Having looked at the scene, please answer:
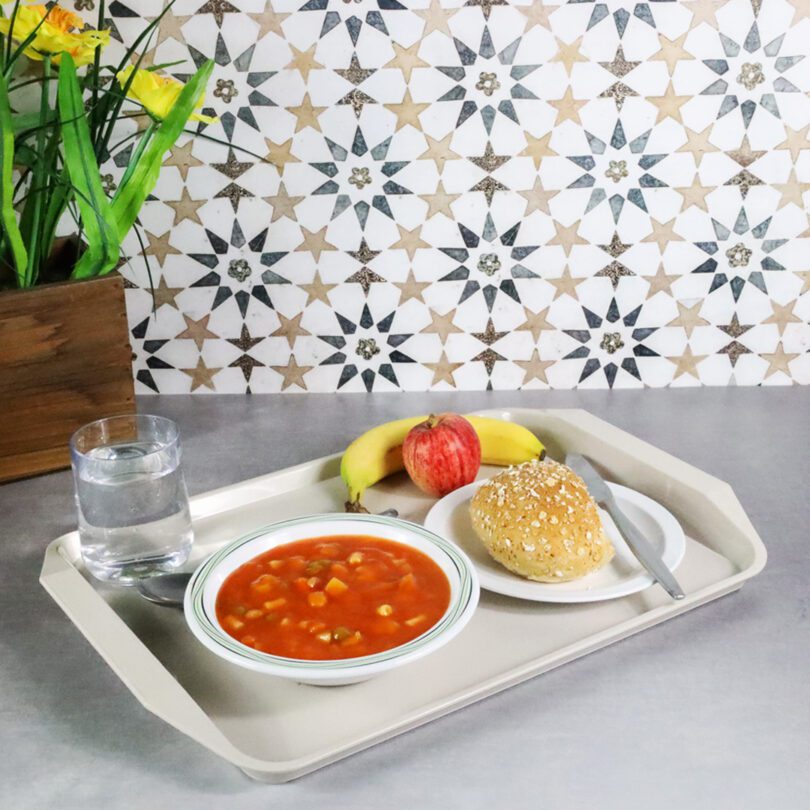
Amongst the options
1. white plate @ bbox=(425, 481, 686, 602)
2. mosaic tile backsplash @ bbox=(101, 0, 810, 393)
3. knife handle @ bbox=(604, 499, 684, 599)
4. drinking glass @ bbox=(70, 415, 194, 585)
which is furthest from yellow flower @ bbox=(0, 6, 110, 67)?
knife handle @ bbox=(604, 499, 684, 599)

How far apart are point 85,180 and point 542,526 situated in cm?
67

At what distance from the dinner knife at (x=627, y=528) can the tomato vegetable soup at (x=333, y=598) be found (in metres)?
0.20

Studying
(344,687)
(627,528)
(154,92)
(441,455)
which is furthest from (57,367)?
(627,528)

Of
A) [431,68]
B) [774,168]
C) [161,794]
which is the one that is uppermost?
[431,68]

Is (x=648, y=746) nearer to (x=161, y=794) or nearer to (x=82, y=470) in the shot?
(x=161, y=794)

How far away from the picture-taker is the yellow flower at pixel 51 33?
3.70 feet

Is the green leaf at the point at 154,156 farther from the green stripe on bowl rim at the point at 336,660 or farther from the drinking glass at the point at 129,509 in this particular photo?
the green stripe on bowl rim at the point at 336,660

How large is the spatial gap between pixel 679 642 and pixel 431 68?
2.68 feet

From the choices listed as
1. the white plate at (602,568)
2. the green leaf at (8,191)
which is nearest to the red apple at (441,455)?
the white plate at (602,568)

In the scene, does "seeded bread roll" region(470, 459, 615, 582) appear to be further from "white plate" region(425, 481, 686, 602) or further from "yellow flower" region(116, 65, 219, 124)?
"yellow flower" region(116, 65, 219, 124)

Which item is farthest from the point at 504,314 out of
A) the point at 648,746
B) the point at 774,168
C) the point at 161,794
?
the point at 161,794

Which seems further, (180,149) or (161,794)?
(180,149)

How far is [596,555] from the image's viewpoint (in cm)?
97

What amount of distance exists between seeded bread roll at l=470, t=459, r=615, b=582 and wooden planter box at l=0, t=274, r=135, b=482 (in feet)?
1.66
